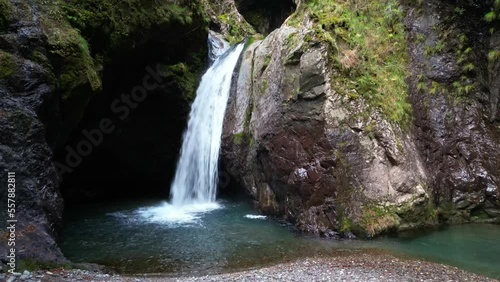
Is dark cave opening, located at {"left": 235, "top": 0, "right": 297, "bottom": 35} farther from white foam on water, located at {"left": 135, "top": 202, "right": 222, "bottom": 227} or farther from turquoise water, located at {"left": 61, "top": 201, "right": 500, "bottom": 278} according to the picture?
turquoise water, located at {"left": 61, "top": 201, "right": 500, "bottom": 278}

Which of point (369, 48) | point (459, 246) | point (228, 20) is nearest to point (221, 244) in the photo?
point (459, 246)

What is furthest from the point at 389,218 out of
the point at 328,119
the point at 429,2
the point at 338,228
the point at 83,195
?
the point at 83,195

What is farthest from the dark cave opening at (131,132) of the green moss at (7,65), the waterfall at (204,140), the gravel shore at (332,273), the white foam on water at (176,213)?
the gravel shore at (332,273)

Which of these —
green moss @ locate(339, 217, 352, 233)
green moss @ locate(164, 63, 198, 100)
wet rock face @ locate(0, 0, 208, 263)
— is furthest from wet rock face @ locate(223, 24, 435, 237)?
wet rock face @ locate(0, 0, 208, 263)

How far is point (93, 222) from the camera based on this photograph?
1187 cm

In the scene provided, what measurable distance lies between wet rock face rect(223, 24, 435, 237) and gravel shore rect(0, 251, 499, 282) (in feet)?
7.09

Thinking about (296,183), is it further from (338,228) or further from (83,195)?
(83,195)

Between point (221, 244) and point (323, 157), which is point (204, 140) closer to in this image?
point (323, 157)

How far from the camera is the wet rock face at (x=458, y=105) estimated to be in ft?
37.2

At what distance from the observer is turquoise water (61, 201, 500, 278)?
7988 mm

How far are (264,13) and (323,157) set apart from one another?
19418mm

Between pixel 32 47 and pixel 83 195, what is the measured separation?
8808 mm

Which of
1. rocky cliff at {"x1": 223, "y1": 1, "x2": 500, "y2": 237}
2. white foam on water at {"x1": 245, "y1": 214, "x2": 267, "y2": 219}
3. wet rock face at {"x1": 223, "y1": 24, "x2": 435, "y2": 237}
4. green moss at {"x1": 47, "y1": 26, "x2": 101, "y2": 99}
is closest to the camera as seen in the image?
green moss at {"x1": 47, "y1": 26, "x2": 101, "y2": 99}

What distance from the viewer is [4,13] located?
830 cm
